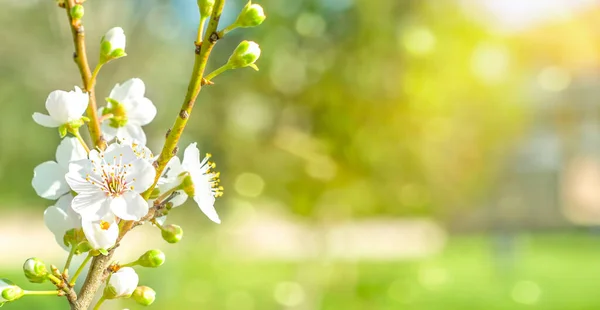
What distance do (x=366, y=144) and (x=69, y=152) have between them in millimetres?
2574

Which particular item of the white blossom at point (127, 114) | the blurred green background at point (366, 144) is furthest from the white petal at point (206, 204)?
the blurred green background at point (366, 144)

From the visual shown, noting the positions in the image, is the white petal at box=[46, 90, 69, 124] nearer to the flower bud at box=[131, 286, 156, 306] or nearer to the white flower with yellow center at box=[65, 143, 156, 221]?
the white flower with yellow center at box=[65, 143, 156, 221]

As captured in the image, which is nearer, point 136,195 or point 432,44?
point 136,195

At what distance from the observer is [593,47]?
637 centimetres

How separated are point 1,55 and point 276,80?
16.3ft

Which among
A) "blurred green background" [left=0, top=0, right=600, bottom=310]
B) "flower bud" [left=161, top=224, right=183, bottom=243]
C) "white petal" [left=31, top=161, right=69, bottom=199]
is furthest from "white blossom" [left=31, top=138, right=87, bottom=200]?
"blurred green background" [left=0, top=0, right=600, bottom=310]

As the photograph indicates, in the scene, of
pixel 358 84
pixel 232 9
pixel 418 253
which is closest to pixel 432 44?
pixel 358 84

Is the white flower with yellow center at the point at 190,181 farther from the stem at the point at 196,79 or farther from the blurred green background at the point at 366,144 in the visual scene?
the blurred green background at the point at 366,144

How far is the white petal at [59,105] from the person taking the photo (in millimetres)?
658

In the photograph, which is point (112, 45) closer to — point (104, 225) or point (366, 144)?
point (104, 225)

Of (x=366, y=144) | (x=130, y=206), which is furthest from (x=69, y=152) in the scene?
(x=366, y=144)

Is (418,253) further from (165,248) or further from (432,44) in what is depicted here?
(432,44)

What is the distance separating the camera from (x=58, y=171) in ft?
2.27

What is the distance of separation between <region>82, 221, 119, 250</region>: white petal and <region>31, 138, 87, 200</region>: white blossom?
98mm
